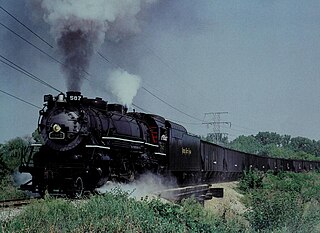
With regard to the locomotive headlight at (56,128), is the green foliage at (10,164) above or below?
below

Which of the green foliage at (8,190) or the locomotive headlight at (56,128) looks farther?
the green foliage at (8,190)

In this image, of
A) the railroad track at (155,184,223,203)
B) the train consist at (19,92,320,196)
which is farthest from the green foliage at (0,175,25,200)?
the railroad track at (155,184,223,203)

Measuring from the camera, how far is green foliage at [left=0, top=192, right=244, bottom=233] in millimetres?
9195

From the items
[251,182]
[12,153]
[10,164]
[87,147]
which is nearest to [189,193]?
[87,147]

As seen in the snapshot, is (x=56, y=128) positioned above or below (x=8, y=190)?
above

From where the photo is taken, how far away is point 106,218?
387 inches

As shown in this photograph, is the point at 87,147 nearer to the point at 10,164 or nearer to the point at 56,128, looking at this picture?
the point at 56,128

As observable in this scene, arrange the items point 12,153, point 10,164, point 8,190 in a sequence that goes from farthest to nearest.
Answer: point 12,153
point 10,164
point 8,190

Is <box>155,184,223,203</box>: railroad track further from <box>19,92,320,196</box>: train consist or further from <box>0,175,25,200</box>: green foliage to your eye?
<box>0,175,25,200</box>: green foliage

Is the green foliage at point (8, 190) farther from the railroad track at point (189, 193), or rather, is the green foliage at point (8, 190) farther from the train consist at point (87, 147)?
the railroad track at point (189, 193)

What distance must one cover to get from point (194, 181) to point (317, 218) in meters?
13.7

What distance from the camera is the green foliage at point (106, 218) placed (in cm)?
920

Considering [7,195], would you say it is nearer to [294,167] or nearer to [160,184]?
[160,184]

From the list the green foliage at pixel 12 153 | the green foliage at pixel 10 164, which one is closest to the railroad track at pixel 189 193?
the green foliage at pixel 10 164
